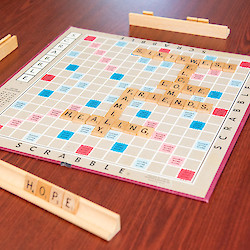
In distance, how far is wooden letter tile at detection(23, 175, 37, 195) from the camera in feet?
4.81

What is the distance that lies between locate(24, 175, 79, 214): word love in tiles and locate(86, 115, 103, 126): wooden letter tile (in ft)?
1.21

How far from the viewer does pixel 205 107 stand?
1814 mm

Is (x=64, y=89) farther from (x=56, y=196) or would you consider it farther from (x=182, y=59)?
(x=56, y=196)

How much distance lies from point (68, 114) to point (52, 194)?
1.49 ft

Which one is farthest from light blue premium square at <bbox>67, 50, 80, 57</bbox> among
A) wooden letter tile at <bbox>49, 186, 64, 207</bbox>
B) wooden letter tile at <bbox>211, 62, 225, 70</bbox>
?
wooden letter tile at <bbox>49, 186, 64, 207</bbox>

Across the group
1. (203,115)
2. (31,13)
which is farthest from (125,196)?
(31,13)

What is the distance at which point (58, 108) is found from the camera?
6.13 ft

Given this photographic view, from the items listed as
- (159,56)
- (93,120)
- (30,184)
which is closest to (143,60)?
(159,56)


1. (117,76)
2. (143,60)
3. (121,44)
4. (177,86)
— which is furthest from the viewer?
(121,44)

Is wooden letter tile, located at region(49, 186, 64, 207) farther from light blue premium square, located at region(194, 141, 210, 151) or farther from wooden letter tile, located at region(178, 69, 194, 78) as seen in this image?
wooden letter tile, located at region(178, 69, 194, 78)

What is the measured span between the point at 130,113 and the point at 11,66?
644 millimetres

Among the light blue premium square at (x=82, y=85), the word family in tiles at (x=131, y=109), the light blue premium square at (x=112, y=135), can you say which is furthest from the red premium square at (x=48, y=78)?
the light blue premium square at (x=112, y=135)

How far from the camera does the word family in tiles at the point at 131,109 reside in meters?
1.58

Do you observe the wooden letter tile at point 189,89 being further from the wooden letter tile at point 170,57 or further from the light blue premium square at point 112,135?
the light blue premium square at point 112,135
